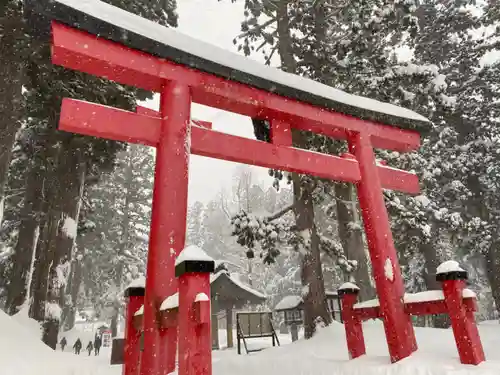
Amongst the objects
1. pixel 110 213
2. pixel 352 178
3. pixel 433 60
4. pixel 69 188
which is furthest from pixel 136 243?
pixel 352 178

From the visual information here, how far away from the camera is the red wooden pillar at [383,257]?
4.80m

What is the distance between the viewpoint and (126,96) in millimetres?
9523

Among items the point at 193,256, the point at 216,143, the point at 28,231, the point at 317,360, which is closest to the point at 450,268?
the point at 317,360

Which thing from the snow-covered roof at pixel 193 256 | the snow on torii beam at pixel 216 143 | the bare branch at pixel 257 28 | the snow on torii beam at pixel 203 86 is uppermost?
the bare branch at pixel 257 28

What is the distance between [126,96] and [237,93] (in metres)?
5.34

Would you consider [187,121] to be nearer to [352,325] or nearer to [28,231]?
[352,325]

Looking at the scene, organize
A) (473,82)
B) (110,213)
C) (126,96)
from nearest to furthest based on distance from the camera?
(126,96), (473,82), (110,213)

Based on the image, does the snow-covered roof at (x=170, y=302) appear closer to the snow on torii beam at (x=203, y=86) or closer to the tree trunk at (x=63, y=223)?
the snow on torii beam at (x=203, y=86)

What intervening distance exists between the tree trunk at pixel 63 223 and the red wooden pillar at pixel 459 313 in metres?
8.27

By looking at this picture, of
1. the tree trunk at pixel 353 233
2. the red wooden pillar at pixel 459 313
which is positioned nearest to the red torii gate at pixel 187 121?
the red wooden pillar at pixel 459 313

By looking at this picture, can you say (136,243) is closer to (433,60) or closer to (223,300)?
(223,300)

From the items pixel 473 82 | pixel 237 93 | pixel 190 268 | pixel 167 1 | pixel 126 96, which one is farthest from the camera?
pixel 473 82

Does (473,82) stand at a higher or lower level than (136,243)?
higher

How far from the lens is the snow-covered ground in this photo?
13.8 feet
